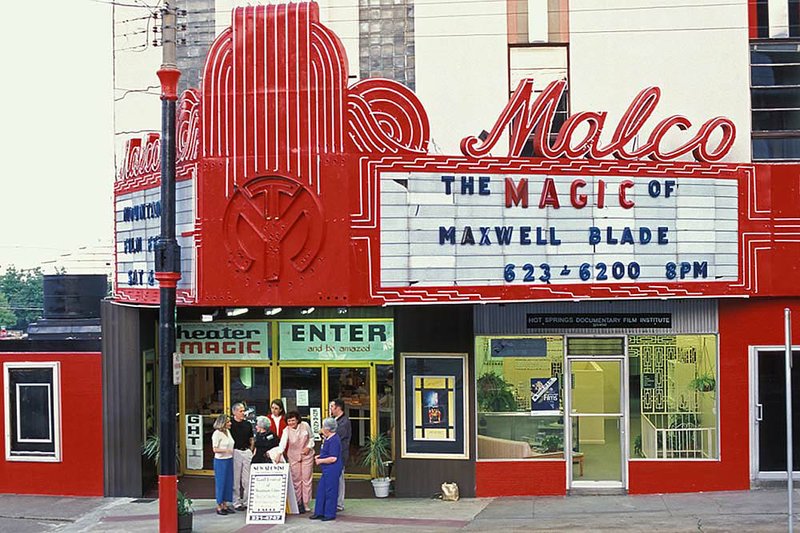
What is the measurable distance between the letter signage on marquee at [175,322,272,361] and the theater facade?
0.14 feet

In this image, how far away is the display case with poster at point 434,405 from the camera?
53.6 ft

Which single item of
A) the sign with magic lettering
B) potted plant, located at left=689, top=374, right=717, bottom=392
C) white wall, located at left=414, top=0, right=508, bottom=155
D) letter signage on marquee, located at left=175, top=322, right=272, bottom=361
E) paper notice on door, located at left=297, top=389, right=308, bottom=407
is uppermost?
white wall, located at left=414, top=0, right=508, bottom=155

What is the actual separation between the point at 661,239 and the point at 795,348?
9.96ft

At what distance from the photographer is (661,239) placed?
50.3 ft

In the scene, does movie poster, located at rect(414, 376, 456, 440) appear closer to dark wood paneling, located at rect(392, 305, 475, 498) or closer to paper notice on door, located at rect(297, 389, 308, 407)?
dark wood paneling, located at rect(392, 305, 475, 498)

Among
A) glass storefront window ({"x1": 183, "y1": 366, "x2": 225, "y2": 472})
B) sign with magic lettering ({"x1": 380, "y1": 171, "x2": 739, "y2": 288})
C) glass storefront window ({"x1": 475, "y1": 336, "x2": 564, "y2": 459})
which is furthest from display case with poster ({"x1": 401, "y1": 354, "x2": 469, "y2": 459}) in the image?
glass storefront window ({"x1": 183, "y1": 366, "x2": 225, "y2": 472})

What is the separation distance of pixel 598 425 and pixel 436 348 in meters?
2.93

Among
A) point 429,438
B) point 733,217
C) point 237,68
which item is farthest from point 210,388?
point 733,217

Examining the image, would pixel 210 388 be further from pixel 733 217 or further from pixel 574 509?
pixel 733 217

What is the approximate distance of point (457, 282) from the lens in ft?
48.6

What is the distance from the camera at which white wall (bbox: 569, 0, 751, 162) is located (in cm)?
1719

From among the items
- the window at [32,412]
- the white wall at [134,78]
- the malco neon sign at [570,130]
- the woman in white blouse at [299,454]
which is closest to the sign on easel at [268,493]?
the woman in white blouse at [299,454]

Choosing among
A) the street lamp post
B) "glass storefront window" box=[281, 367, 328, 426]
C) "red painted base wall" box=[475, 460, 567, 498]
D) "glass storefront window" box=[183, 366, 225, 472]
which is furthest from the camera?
"glass storefront window" box=[183, 366, 225, 472]

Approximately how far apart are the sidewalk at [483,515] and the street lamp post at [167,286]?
111 cm
